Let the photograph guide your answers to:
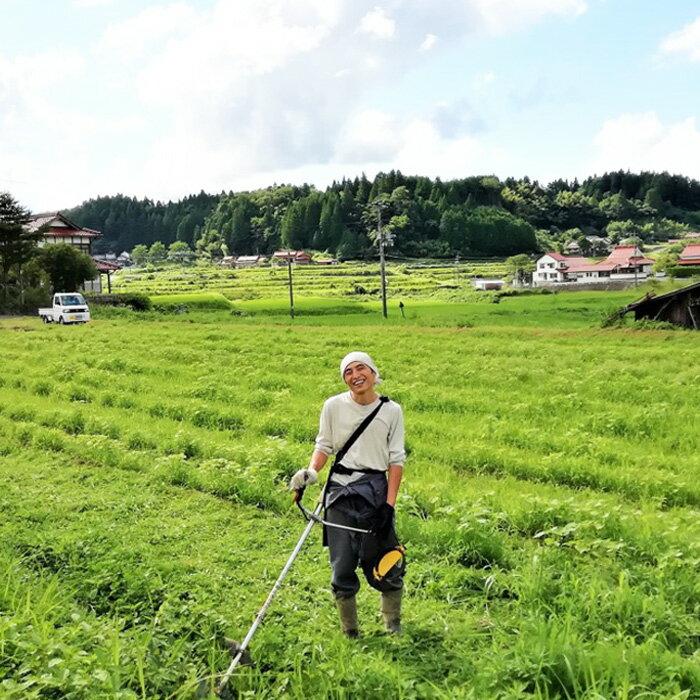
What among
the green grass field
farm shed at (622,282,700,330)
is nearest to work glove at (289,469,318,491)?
the green grass field

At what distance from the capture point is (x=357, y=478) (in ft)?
14.0

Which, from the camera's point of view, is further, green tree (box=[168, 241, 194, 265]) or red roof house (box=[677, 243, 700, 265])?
green tree (box=[168, 241, 194, 265])

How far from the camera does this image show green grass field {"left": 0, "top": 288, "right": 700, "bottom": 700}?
3.78 meters

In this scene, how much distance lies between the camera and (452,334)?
28781mm

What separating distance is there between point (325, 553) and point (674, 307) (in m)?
30.2

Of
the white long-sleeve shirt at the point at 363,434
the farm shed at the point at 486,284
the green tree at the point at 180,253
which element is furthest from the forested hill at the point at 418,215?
the white long-sleeve shirt at the point at 363,434

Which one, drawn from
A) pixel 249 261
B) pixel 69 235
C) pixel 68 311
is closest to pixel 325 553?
pixel 68 311

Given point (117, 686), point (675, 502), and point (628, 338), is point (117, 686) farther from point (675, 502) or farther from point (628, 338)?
point (628, 338)

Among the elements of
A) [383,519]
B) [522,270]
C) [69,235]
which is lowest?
[383,519]

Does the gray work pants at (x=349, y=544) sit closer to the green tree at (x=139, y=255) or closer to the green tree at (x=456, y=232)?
the green tree at (x=456, y=232)

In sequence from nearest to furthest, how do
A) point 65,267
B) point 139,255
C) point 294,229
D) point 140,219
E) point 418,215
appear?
point 65,267 < point 418,215 < point 294,229 < point 139,255 < point 140,219

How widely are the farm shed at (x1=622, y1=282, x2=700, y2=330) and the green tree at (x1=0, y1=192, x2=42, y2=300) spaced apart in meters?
40.1

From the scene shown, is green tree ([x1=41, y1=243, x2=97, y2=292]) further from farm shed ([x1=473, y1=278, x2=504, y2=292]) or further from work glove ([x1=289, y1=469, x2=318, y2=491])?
work glove ([x1=289, y1=469, x2=318, y2=491])

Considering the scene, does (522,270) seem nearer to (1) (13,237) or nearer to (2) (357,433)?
(1) (13,237)
